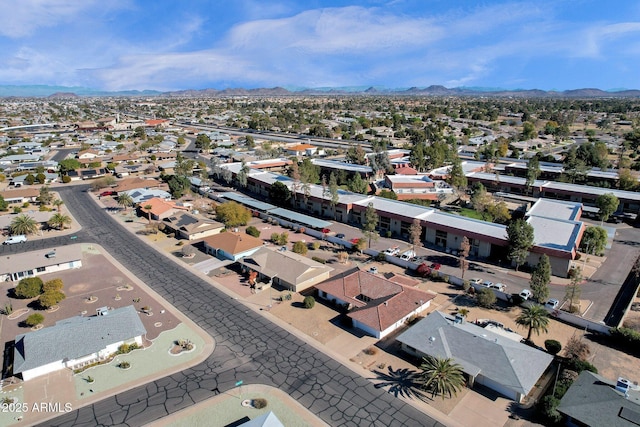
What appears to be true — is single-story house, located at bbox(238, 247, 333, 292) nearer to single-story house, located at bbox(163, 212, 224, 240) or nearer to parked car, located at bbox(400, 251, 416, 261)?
parked car, located at bbox(400, 251, 416, 261)

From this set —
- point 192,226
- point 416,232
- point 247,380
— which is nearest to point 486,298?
point 416,232

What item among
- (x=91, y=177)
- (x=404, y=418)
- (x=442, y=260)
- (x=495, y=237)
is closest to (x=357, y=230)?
(x=442, y=260)

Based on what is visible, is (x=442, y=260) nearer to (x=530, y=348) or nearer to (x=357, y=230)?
(x=357, y=230)

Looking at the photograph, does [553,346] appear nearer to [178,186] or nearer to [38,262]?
[38,262]

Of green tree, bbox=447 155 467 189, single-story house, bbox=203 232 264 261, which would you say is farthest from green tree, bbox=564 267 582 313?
green tree, bbox=447 155 467 189

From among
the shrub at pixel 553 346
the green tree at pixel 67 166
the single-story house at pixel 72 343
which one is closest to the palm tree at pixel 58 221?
the single-story house at pixel 72 343

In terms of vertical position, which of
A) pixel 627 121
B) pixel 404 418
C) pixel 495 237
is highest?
pixel 627 121

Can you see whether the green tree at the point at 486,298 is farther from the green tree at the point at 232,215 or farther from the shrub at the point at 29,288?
the shrub at the point at 29,288
